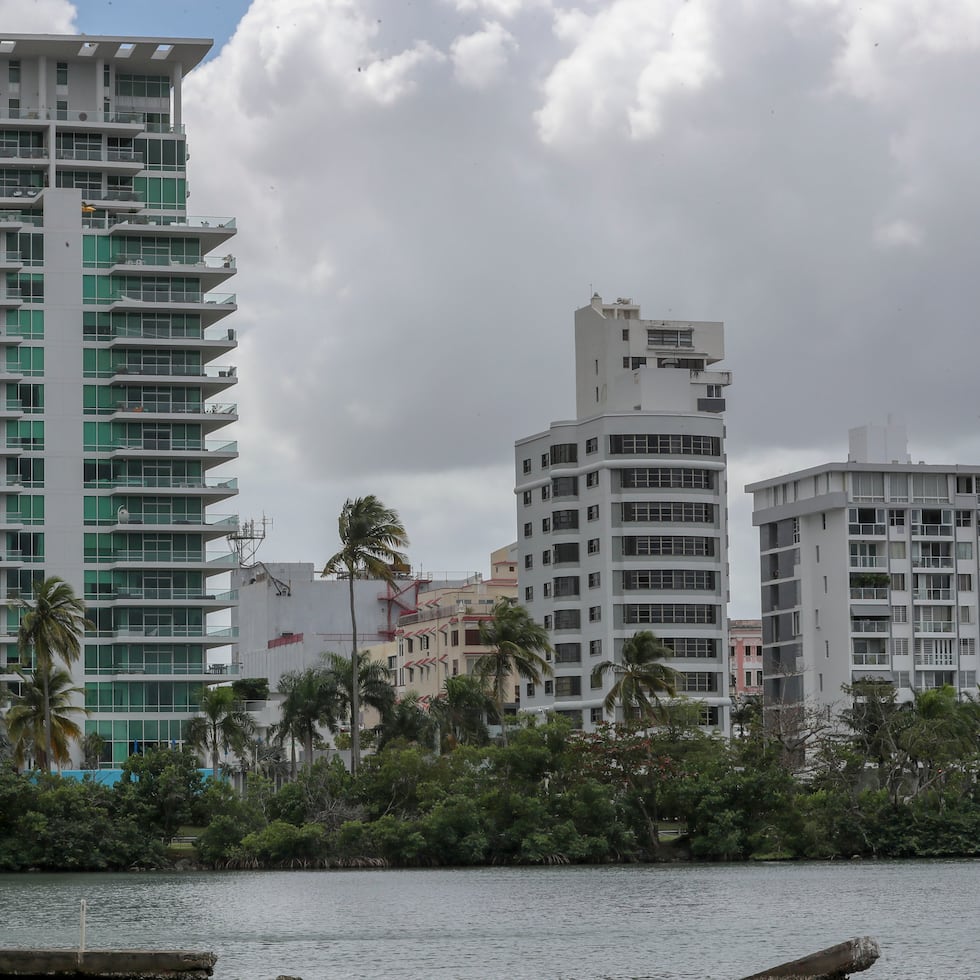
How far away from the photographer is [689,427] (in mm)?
158000

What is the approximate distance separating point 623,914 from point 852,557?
10096 cm

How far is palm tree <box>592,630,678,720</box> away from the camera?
128 meters

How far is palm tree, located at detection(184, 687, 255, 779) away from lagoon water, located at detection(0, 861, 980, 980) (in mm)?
27418

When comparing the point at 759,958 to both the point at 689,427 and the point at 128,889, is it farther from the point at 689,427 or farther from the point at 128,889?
the point at 689,427

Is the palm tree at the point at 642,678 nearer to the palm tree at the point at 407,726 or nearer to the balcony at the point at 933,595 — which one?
the palm tree at the point at 407,726

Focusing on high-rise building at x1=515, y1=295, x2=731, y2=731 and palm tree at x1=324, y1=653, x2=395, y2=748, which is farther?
high-rise building at x1=515, y1=295, x2=731, y2=731

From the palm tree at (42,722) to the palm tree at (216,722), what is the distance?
381 inches

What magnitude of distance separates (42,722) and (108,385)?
31.0m

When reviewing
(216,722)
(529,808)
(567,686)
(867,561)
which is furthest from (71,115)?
(867,561)

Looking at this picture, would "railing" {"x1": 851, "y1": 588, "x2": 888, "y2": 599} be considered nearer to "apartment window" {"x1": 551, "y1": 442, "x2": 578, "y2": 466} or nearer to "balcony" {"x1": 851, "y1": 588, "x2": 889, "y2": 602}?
"balcony" {"x1": 851, "y1": 588, "x2": 889, "y2": 602}

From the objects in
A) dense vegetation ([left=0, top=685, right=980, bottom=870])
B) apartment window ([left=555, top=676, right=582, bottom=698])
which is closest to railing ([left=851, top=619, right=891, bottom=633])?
apartment window ([left=555, top=676, right=582, bottom=698])

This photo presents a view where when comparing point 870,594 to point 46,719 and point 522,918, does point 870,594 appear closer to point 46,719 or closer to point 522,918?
point 46,719

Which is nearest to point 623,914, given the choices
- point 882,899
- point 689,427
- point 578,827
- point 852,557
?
point 882,899

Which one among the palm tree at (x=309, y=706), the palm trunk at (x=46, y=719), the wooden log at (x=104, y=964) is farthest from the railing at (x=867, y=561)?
the wooden log at (x=104, y=964)
